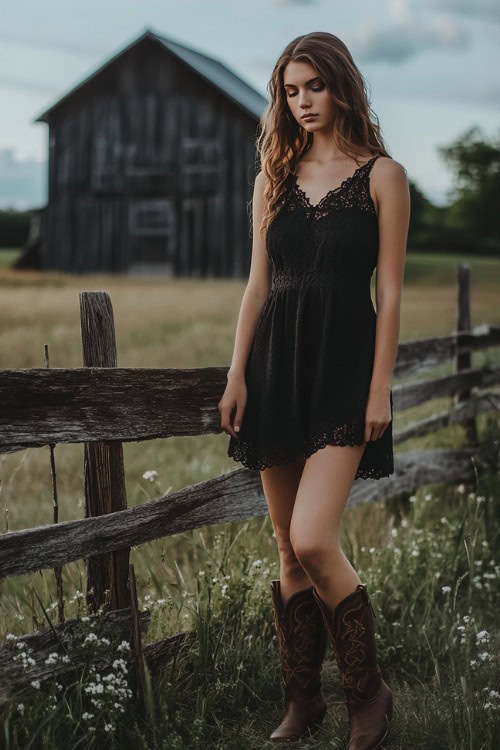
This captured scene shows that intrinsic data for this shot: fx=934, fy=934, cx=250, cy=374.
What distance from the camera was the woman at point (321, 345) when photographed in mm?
3059

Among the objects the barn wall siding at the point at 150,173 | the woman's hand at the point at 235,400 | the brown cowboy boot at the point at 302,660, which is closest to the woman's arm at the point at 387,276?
the woman's hand at the point at 235,400

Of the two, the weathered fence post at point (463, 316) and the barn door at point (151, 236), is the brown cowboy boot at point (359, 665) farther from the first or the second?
the barn door at point (151, 236)

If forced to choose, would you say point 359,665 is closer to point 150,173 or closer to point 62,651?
point 62,651

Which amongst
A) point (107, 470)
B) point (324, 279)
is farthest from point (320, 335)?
point (107, 470)

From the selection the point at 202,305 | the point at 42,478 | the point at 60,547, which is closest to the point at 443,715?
the point at 60,547

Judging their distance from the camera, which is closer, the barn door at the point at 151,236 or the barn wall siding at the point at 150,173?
the barn wall siding at the point at 150,173

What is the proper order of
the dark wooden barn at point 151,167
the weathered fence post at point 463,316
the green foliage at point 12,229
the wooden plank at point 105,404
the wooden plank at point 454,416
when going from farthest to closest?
the green foliage at point 12,229
the dark wooden barn at point 151,167
the weathered fence post at point 463,316
the wooden plank at point 454,416
the wooden plank at point 105,404

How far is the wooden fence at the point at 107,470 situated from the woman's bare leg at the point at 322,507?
2.21 feet

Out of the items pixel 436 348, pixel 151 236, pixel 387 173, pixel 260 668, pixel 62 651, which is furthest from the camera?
pixel 151 236

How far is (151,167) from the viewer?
74.3 feet

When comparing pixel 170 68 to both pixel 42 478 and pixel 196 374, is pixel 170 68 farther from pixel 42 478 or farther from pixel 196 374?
pixel 196 374

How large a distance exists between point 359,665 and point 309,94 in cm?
195

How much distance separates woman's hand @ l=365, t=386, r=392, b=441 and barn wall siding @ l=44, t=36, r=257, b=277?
1862cm

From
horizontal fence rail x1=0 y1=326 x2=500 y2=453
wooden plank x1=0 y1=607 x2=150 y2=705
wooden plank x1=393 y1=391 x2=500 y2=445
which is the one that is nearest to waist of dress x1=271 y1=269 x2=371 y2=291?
horizontal fence rail x1=0 y1=326 x2=500 y2=453
